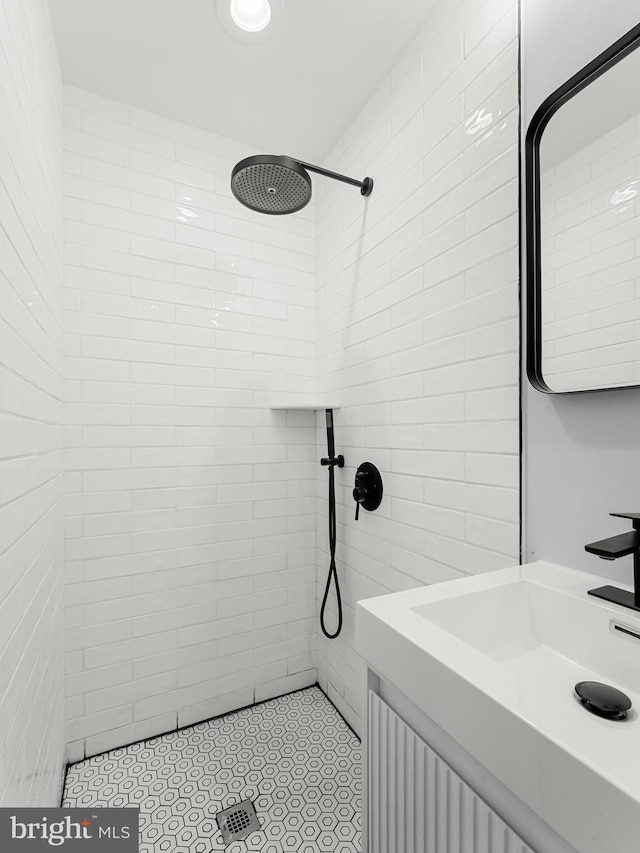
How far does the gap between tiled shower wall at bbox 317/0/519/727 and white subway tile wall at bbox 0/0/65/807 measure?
3.51 feet

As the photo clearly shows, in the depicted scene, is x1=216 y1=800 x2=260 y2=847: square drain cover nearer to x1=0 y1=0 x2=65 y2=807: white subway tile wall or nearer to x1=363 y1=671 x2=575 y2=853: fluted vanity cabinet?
x1=0 y1=0 x2=65 y2=807: white subway tile wall

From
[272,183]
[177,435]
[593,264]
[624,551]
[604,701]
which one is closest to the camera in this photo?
[604,701]

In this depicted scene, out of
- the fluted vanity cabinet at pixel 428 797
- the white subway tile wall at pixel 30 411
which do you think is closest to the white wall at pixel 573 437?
the fluted vanity cabinet at pixel 428 797

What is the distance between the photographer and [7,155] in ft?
2.69

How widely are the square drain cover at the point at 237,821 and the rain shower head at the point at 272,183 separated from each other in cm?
204

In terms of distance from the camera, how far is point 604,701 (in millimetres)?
600

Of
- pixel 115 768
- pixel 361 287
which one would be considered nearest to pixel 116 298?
pixel 361 287

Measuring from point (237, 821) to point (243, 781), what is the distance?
0.15 meters

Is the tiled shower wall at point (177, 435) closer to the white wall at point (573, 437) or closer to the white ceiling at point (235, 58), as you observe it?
the white ceiling at point (235, 58)

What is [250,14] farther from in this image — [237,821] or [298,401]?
[237,821]

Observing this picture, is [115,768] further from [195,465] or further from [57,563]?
[195,465]

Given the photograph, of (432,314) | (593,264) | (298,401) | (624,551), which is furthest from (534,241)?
(298,401)

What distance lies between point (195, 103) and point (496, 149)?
1.24 metres

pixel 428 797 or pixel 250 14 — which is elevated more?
pixel 250 14
